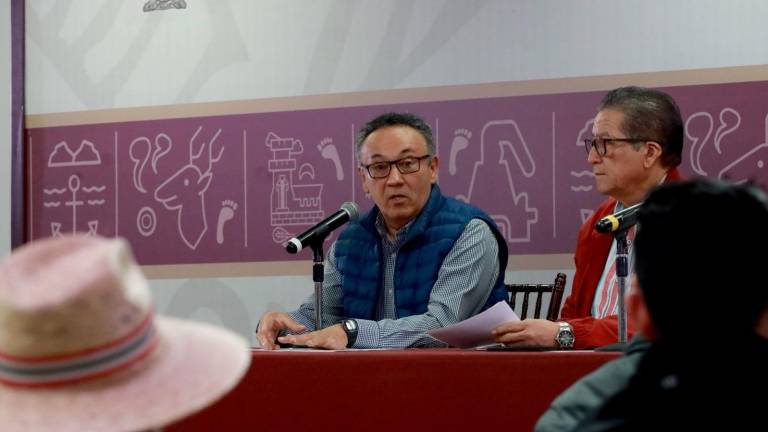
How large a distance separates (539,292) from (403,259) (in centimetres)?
68

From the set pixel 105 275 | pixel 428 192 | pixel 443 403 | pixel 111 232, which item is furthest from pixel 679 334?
pixel 111 232

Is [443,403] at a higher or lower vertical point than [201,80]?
lower

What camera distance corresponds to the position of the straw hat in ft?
3.38

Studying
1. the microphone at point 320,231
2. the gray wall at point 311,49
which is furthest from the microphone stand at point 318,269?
the gray wall at point 311,49

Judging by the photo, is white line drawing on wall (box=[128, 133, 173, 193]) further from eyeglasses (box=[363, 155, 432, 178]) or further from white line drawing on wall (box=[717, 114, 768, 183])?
white line drawing on wall (box=[717, 114, 768, 183])

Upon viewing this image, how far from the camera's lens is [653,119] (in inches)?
118

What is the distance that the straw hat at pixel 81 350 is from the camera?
1.03 m

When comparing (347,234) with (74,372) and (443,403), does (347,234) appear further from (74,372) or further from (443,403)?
(74,372)

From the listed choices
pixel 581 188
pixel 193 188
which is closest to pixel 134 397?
pixel 581 188

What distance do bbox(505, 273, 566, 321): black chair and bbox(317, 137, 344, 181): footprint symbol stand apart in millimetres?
782

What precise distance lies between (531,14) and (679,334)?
295 centimetres

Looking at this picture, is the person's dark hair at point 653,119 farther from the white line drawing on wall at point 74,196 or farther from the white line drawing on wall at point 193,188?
the white line drawing on wall at point 74,196

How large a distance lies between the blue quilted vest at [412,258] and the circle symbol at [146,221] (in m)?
1.34

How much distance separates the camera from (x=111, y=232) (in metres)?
4.32
